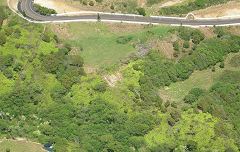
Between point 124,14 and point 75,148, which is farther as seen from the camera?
point 124,14

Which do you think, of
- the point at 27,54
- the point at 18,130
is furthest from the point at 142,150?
the point at 27,54

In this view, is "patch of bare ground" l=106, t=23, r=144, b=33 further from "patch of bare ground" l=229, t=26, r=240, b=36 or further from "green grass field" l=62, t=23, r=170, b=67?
"patch of bare ground" l=229, t=26, r=240, b=36

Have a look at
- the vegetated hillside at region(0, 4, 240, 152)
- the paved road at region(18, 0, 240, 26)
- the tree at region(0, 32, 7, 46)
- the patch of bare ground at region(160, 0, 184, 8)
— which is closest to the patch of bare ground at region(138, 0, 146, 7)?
the patch of bare ground at region(160, 0, 184, 8)

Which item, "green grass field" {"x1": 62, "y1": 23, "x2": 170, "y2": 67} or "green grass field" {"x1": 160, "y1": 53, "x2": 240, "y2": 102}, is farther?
"green grass field" {"x1": 62, "y1": 23, "x2": 170, "y2": 67}

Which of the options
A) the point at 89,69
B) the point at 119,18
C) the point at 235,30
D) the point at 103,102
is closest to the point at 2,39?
the point at 89,69

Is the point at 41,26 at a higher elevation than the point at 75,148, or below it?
higher

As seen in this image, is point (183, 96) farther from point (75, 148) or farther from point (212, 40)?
point (75, 148)

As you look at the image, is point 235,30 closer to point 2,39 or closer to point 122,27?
point 122,27
